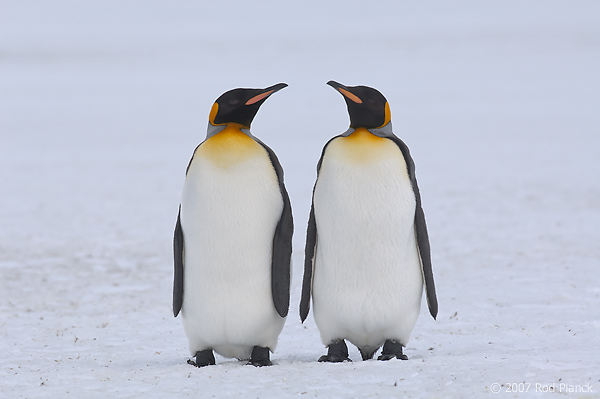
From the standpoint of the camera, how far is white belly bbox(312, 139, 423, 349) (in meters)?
3.57

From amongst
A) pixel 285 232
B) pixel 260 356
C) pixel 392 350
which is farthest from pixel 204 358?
pixel 392 350

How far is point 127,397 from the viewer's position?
2906 mm

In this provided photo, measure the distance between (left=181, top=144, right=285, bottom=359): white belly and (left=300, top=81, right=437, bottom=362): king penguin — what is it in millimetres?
268

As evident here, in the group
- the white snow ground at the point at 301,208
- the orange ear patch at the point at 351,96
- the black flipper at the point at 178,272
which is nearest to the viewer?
the white snow ground at the point at 301,208

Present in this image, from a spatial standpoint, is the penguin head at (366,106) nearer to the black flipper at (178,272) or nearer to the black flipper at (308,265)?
the black flipper at (308,265)

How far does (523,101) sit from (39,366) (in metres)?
18.6

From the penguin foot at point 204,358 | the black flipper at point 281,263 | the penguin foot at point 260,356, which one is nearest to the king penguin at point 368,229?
the black flipper at point 281,263

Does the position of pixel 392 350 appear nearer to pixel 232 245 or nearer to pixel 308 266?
pixel 308 266

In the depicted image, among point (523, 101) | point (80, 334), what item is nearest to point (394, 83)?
point (523, 101)

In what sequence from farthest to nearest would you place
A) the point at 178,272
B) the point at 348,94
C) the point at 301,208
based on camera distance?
the point at 301,208 → the point at 178,272 → the point at 348,94

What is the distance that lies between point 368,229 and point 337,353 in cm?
61

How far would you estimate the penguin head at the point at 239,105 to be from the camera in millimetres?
3559

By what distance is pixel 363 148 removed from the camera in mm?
3582

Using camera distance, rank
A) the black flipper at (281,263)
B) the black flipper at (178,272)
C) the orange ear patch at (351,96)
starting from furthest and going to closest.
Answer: the black flipper at (178,272) → the black flipper at (281,263) → the orange ear patch at (351,96)
